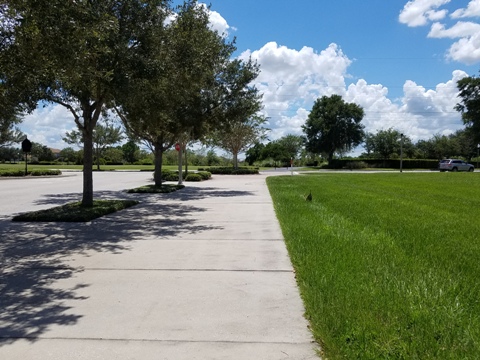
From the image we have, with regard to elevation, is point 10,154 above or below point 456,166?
above

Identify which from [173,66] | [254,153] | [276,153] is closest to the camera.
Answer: [173,66]

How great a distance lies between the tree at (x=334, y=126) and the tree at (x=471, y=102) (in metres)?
17.3

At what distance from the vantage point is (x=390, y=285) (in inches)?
204

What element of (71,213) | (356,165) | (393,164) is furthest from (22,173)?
(393,164)

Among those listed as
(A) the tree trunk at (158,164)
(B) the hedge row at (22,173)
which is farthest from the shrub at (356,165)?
(A) the tree trunk at (158,164)

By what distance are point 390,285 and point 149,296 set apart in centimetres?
284

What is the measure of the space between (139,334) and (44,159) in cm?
10269

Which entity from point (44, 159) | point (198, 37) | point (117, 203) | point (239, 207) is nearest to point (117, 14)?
point (198, 37)

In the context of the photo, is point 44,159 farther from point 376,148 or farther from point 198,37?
point 198,37

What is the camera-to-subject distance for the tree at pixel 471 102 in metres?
64.5

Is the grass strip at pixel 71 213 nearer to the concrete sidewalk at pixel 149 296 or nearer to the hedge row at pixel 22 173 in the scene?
the concrete sidewalk at pixel 149 296

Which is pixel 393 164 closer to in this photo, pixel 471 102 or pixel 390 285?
pixel 471 102

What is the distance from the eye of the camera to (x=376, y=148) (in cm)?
9275

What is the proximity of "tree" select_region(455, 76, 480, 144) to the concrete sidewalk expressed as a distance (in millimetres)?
65435
